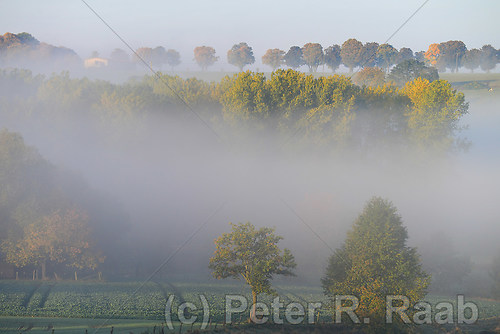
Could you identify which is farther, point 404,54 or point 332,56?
point 404,54

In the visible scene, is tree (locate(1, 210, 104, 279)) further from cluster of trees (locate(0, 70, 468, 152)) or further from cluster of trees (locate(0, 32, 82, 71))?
cluster of trees (locate(0, 32, 82, 71))

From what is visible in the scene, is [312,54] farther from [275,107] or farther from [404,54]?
[275,107]

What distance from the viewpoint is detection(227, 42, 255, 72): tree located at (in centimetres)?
11281

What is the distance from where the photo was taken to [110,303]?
4175 centimetres

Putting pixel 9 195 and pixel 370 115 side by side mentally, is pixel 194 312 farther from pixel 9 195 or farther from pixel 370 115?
pixel 370 115

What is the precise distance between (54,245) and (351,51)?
107539 millimetres

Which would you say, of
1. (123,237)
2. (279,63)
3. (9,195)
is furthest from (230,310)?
(279,63)

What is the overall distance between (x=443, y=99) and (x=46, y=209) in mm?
74560

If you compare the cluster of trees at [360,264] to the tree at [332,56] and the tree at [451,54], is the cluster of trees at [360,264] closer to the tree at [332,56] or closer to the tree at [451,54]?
the tree at [332,56]

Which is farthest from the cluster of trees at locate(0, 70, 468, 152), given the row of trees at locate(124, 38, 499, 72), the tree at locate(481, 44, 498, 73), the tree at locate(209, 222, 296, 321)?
the tree at locate(481, 44, 498, 73)

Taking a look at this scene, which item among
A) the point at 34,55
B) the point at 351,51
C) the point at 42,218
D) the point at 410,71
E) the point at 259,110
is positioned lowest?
the point at 42,218

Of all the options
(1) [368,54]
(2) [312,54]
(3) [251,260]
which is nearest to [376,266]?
(3) [251,260]

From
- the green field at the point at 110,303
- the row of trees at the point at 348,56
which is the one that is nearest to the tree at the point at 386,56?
the row of trees at the point at 348,56

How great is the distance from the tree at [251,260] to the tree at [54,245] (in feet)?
66.3
